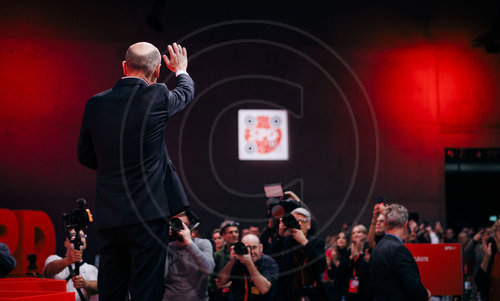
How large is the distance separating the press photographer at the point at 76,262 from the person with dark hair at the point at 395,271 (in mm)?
2357

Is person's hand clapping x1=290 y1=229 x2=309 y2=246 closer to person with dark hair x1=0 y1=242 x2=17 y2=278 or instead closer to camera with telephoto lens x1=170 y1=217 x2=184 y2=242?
camera with telephoto lens x1=170 y1=217 x2=184 y2=242

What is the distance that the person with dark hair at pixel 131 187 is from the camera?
2160 mm

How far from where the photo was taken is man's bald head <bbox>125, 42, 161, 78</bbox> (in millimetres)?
2344

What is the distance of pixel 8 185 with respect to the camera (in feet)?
36.6

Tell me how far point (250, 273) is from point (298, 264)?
48 cm

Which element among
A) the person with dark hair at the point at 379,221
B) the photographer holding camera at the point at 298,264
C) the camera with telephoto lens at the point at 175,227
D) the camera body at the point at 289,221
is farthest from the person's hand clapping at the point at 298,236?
the camera with telephoto lens at the point at 175,227

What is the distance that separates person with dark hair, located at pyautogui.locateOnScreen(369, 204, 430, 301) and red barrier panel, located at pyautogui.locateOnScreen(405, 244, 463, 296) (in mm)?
1155

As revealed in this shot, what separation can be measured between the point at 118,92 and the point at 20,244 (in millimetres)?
7693

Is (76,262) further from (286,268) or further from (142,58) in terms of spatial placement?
(142,58)

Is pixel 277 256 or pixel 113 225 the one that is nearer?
pixel 113 225

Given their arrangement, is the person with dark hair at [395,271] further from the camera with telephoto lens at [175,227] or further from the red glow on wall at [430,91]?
the red glow on wall at [430,91]

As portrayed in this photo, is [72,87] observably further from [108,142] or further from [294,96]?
[108,142]

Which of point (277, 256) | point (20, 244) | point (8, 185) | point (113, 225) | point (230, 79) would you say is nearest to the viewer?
point (113, 225)

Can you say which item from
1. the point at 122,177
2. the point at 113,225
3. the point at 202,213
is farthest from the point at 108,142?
the point at 202,213
